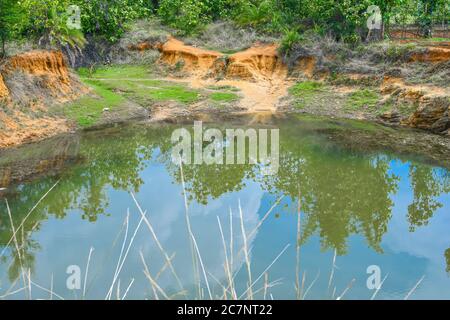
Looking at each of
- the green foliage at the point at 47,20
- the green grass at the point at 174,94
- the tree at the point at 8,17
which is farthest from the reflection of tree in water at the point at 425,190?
the green foliage at the point at 47,20

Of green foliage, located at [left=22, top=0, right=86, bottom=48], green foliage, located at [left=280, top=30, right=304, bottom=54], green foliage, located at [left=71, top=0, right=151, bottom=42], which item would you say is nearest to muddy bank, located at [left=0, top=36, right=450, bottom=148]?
green foliage, located at [left=280, top=30, right=304, bottom=54]

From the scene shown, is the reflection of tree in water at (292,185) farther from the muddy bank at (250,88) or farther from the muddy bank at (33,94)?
the muddy bank at (250,88)

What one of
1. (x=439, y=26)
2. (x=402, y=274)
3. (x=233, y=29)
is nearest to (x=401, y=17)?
(x=439, y=26)

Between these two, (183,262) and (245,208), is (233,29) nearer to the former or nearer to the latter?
(245,208)

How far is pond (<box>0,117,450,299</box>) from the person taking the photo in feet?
23.3

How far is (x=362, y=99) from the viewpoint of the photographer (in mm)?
18766

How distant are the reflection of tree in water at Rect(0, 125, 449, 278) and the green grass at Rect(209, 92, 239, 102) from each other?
5.29 meters

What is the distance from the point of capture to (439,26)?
80.3 ft

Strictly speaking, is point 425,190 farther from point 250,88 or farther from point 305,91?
point 250,88

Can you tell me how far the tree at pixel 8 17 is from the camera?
1532 cm

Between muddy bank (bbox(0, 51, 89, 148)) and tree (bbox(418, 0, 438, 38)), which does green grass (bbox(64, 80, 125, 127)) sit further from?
tree (bbox(418, 0, 438, 38))

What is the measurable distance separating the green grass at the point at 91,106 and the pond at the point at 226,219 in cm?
124

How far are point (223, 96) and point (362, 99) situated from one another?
5740 millimetres

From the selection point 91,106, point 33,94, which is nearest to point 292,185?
point 91,106
